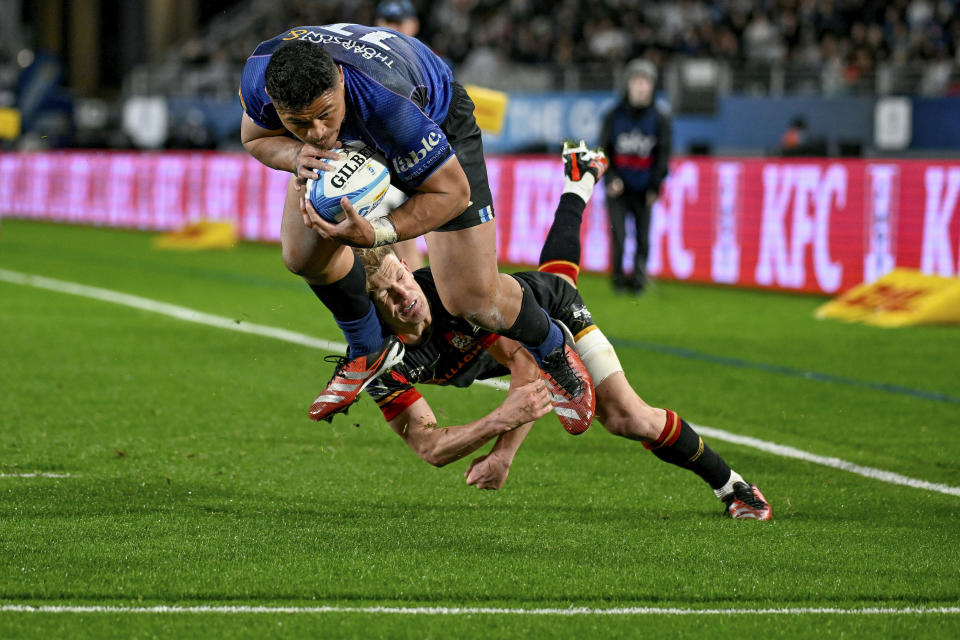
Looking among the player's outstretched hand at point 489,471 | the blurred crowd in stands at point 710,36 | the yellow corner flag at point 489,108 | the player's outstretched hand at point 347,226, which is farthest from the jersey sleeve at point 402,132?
the blurred crowd in stands at point 710,36

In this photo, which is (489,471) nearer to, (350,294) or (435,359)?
(435,359)

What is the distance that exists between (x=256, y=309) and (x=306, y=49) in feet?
29.2

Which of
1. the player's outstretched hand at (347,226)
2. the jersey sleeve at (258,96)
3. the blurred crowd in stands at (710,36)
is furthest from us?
the blurred crowd in stands at (710,36)

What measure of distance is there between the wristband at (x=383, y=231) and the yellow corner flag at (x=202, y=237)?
55.0ft

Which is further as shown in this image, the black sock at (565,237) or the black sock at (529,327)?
the black sock at (565,237)

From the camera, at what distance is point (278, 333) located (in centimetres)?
1195

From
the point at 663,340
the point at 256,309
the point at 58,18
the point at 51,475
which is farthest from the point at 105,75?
the point at 51,475

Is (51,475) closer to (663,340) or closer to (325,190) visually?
(325,190)

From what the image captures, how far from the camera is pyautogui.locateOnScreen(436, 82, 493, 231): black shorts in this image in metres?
5.78

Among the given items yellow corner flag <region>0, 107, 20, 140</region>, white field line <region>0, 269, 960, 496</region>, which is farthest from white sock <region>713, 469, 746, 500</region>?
yellow corner flag <region>0, 107, 20, 140</region>

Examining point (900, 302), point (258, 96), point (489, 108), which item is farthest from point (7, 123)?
point (258, 96)

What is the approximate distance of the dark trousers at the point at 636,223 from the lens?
1446cm

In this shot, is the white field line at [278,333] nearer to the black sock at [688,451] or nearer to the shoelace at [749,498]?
the black sock at [688,451]

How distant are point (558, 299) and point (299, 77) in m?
1.72
